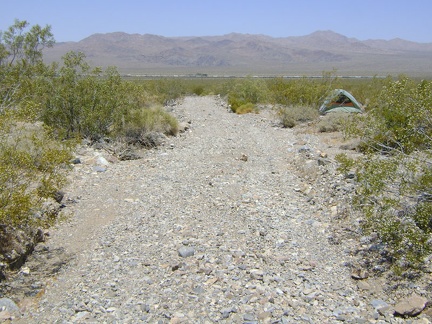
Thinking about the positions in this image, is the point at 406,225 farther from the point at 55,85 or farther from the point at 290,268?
the point at 55,85

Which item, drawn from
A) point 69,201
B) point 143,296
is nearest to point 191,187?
point 69,201

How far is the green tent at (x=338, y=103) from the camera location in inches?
818

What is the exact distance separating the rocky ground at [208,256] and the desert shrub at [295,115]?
8.30m

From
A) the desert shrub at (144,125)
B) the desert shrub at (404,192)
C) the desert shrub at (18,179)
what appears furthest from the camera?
the desert shrub at (144,125)

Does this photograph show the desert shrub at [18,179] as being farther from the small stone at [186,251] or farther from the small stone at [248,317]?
the small stone at [248,317]

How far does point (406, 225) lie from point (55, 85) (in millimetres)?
11337

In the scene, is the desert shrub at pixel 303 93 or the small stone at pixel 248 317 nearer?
→ the small stone at pixel 248 317

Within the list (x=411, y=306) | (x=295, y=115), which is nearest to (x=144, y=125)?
(x=295, y=115)

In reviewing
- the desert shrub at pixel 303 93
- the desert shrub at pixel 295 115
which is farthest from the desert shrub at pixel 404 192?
the desert shrub at pixel 303 93

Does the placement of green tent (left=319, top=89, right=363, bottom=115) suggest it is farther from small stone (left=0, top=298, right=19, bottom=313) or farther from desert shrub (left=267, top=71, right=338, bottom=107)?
small stone (left=0, top=298, right=19, bottom=313)

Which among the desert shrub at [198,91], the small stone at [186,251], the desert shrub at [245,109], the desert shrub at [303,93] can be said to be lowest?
the small stone at [186,251]

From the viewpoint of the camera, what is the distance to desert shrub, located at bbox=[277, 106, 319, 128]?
1969 cm

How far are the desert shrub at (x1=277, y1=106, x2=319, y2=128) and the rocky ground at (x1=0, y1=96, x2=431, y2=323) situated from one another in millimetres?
8303

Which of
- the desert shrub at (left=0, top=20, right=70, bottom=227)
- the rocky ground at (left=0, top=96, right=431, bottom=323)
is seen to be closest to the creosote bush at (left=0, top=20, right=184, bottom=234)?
the desert shrub at (left=0, top=20, right=70, bottom=227)
